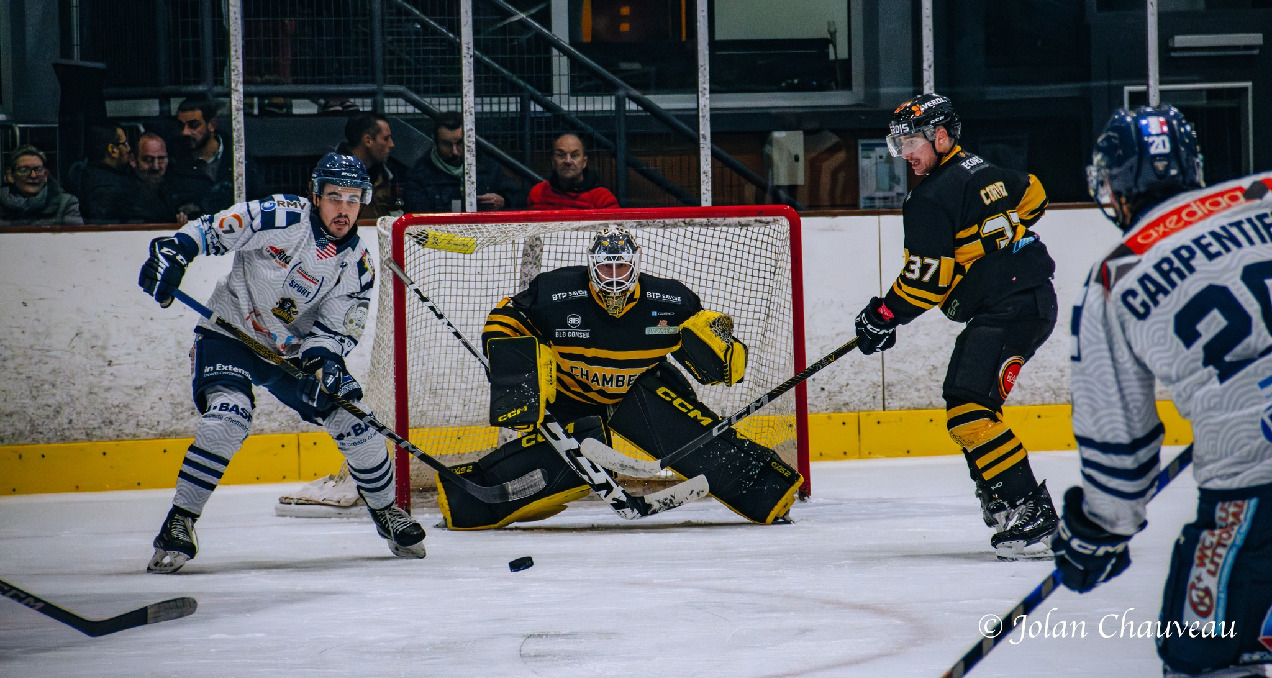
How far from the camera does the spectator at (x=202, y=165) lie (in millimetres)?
5109

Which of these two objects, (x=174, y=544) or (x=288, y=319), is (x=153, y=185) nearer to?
(x=288, y=319)

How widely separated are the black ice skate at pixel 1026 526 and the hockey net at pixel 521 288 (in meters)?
1.39

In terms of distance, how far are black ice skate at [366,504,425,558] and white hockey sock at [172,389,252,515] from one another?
0.44 m

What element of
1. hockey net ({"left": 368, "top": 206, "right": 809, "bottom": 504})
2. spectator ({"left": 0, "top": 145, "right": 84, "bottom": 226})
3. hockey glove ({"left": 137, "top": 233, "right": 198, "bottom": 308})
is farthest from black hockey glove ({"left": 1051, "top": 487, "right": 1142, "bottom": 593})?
spectator ({"left": 0, "top": 145, "right": 84, "bottom": 226})

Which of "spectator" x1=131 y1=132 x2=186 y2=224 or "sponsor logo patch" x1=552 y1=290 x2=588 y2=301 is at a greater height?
"spectator" x1=131 y1=132 x2=186 y2=224

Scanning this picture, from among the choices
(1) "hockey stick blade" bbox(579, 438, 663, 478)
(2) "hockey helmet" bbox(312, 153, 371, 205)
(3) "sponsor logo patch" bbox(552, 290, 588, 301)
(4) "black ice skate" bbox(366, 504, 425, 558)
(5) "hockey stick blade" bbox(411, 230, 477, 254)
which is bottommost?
(4) "black ice skate" bbox(366, 504, 425, 558)

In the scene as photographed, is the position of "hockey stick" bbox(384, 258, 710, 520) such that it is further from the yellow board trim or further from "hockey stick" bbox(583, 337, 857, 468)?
the yellow board trim

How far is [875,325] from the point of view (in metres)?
3.42

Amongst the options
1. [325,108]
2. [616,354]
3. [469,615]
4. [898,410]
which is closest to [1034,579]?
[469,615]

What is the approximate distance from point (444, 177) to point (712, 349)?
1902 millimetres

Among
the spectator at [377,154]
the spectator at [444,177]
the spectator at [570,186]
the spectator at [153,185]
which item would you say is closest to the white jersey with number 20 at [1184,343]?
the spectator at [570,186]

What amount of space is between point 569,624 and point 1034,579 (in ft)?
3.49

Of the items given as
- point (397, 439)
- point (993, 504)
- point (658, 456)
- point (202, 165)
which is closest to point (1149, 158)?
point (993, 504)

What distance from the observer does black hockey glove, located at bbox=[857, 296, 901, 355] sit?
11.1 ft
